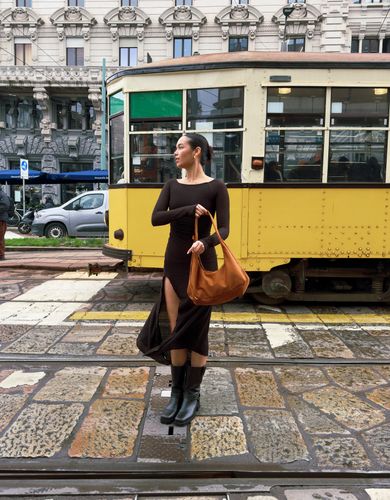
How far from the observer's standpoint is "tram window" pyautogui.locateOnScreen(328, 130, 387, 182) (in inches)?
246

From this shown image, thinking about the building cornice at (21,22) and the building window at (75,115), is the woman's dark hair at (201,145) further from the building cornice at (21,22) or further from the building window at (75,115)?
the building cornice at (21,22)

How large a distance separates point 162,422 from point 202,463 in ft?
1.75

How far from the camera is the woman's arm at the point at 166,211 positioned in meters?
3.09

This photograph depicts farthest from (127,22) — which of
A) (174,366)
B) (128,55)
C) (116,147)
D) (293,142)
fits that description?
(174,366)

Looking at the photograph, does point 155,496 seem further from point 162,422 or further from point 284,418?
point 284,418

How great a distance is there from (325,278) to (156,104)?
11.1 ft

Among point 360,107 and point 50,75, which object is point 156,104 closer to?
point 360,107

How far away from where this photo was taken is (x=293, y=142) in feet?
20.7

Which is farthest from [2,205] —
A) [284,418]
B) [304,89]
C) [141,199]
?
[284,418]

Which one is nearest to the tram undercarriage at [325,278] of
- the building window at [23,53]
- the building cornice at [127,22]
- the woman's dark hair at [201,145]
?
the woman's dark hair at [201,145]

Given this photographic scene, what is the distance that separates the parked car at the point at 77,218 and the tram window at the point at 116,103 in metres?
8.79

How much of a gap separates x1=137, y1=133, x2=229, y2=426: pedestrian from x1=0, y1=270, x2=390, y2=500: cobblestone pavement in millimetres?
285

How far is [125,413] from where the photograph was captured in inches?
139

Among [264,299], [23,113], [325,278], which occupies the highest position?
[23,113]
